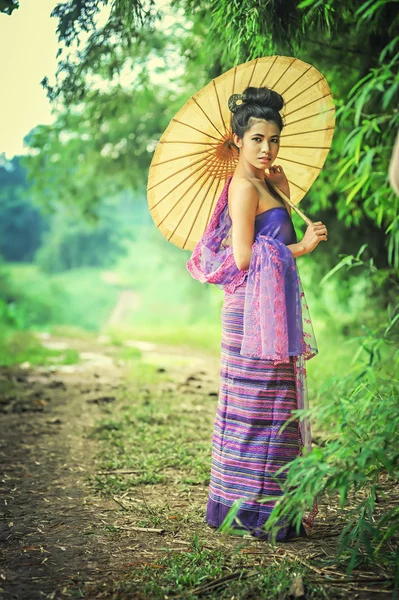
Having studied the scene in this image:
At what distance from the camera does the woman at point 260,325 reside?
114 inches

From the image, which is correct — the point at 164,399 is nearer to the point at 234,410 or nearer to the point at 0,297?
the point at 234,410

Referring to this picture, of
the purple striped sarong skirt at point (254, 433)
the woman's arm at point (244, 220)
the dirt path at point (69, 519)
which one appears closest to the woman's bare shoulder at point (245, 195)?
the woman's arm at point (244, 220)

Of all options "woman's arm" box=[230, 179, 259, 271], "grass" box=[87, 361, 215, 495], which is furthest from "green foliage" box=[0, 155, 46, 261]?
"woman's arm" box=[230, 179, 259, 271]

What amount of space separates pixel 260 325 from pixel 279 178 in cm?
73

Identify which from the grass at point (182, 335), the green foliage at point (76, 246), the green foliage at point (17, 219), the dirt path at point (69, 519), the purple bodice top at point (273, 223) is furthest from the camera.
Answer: the green foliage at point (76, 246)

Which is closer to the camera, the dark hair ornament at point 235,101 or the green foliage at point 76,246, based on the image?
the dark hair ornament at point 235,101

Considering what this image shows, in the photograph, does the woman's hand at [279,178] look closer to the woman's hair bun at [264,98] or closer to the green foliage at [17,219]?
the woman's hair bun at [264,98]

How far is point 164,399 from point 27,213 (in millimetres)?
10789

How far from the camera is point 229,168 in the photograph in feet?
11.0

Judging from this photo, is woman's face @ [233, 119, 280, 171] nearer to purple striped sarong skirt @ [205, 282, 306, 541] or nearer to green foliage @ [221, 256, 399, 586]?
purple striped sarong skirt @ [205, 282, 306, 541]

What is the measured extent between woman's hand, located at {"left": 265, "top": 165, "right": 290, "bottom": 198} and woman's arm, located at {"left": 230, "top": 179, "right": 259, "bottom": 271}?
0.22 m

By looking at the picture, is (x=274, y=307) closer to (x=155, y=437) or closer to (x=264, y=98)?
(x=264, y=98)

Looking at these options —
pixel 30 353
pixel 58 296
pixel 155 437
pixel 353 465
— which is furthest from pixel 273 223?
pixel 58 296

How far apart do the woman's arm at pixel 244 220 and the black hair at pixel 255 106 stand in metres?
0.27
